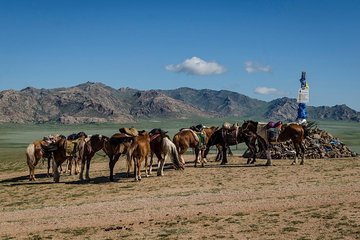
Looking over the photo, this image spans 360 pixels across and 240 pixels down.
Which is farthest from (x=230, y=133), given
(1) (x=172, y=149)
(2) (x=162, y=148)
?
(2) (x=162, y=148)

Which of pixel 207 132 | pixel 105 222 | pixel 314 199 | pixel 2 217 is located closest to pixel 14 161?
pixel 207 132

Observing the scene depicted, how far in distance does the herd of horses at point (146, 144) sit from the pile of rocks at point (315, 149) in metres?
2.01

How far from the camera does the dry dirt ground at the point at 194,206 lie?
10.8 meters

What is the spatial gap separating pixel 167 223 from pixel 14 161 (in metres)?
29.4

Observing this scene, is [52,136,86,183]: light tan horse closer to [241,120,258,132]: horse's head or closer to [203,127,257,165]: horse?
[203,127,257,165]: horse

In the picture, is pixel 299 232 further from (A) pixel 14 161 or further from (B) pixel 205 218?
(A) pixel 14 161

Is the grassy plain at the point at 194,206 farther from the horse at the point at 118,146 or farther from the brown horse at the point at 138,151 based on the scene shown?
the horse at the point at 118,146

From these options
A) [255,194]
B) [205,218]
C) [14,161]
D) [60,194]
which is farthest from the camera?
[14,161]

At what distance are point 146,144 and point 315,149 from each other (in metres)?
13.1

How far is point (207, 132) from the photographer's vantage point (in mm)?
25375

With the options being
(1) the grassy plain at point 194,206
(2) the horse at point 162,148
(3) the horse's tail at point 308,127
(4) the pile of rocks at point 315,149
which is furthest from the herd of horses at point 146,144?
(4) the pile of rocks at point 315,149

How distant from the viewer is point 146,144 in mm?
19312

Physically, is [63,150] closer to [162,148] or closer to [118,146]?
[118,146]

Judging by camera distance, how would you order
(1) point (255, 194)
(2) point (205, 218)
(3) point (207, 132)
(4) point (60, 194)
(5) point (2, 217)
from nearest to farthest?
(2) point (205, 218), (5) point (2, 217), (1) point (255, 194), (4) point (60, 194), (3) point (207, 132)
